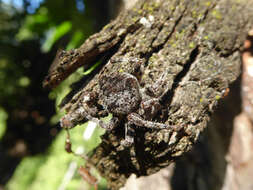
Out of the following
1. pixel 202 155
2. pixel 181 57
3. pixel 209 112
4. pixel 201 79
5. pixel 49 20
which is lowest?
pixel 202 155

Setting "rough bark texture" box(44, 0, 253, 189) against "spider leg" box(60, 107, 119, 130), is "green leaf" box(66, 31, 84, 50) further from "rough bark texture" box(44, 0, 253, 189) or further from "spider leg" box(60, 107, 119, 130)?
"spider leg" box(60, 107, 119, 130)

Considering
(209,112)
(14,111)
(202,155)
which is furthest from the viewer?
(14,111)

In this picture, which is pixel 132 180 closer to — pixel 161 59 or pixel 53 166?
pixel 161 59

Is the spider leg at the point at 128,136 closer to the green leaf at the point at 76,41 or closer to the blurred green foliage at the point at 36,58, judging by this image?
the blurred green foliage at the point at 36,58

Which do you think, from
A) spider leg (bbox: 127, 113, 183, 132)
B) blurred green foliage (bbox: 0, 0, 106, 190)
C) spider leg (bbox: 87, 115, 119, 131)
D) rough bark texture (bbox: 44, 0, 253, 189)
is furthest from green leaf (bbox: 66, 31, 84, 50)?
spider leg (bbox: 127, 113, 183, 132)

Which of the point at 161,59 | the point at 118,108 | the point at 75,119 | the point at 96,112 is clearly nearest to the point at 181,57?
the point at 161,59

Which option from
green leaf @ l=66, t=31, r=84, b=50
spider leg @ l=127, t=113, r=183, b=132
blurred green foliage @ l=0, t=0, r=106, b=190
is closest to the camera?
spider leg @ l=127, t=113, r=183, b=132
